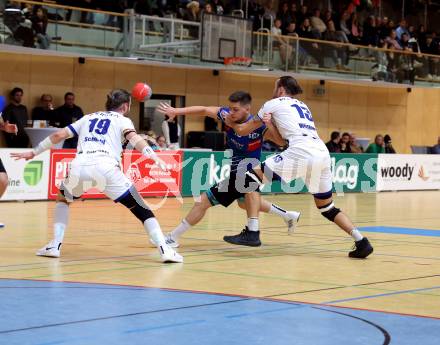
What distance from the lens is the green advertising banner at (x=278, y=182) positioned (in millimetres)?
22719

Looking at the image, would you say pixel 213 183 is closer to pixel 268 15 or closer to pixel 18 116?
pixel 18 116

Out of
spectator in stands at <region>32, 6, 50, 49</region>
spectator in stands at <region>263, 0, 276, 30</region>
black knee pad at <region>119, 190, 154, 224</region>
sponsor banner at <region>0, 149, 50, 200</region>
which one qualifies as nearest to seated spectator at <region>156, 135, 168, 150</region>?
→ spectator in stands at <region>32, 6, 50, 49</region>

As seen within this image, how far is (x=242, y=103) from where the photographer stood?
11773 mm

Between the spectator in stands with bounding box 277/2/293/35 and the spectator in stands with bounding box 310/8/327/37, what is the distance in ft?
3.24

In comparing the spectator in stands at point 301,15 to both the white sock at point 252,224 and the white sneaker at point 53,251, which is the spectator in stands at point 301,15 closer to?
the white sock at point 252,224

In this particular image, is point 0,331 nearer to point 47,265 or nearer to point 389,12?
point 47,265

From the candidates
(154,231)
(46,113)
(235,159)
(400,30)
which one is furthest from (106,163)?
(400,30)

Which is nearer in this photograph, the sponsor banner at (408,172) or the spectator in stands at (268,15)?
the sponsor banner at (408,172)

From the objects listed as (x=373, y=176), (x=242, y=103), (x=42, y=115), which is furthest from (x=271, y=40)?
(x=242, y=103)

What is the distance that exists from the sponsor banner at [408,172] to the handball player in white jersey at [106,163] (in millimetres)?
17229

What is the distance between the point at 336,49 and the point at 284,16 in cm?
217

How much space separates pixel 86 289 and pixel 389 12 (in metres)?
33.0

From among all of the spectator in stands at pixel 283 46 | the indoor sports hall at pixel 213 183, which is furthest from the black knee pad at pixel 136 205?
the spectator in stands at pixel 283 46

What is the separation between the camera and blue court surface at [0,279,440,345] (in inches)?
253
